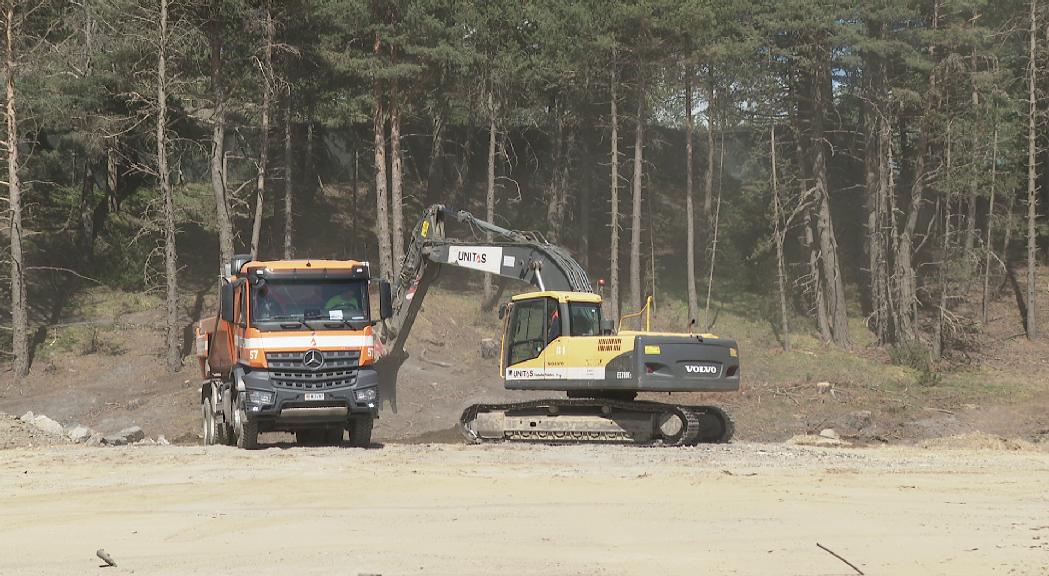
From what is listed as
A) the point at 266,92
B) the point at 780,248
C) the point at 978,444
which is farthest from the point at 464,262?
the point at 780,248

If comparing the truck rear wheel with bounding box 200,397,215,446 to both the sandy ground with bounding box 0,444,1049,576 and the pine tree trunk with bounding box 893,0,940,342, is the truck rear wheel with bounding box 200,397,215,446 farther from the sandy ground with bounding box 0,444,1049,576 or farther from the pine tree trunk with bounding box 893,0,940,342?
the pine tree trunk with bounding box 893,0,940,342

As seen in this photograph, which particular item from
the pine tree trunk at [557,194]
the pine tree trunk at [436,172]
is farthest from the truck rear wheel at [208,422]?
the pine tree trunk at [436,172]

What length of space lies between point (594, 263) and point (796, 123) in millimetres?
11469

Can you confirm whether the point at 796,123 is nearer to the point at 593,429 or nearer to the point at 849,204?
the point at 849,204

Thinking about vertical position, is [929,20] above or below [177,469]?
above

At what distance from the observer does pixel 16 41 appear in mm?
33844

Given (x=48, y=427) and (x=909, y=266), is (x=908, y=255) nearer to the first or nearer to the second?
(x=909, y=266)

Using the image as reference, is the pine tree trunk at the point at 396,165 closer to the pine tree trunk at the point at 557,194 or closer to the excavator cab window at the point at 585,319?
the pine tree trunk at the point at 557,194

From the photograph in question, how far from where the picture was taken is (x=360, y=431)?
65.9 ft

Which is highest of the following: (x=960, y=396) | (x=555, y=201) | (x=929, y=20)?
(x=929, y=20)

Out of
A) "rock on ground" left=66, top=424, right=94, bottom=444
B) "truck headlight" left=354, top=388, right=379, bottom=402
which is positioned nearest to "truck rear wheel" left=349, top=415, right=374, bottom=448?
"truck headlight" left=354, top=388, right=379, bottom=402

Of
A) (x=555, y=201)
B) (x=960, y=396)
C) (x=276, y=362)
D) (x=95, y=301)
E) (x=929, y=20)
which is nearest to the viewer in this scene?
(x=276, y=362)

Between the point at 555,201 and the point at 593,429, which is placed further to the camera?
the point at 555,201

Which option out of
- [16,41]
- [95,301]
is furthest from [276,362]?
[95,301]
